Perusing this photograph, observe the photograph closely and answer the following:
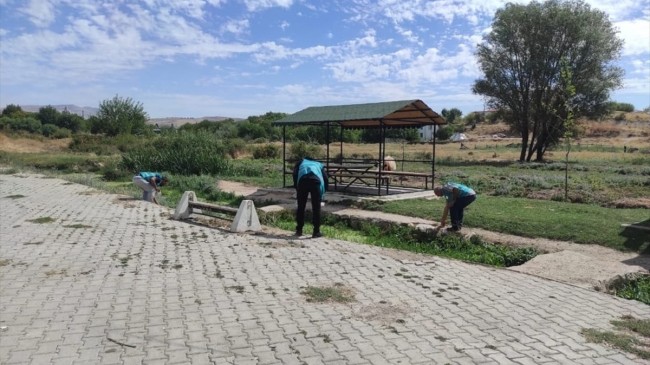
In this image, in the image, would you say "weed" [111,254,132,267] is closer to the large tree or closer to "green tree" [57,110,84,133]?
the large tree

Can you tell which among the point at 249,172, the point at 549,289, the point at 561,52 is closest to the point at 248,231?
the point at 549,289

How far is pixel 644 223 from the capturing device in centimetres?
977

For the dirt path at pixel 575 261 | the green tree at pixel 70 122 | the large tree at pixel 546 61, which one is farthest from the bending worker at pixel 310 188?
the green tree at pixel 70 122

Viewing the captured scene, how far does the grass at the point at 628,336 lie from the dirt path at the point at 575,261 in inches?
52.4

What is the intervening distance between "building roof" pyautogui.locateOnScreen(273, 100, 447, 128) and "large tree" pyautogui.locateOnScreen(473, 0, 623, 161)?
20.0 m

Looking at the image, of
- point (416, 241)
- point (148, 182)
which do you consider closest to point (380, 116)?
point (416, 241)

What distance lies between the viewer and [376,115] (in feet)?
47.7

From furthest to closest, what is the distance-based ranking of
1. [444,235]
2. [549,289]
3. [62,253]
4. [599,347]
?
[444,235] → [62,253] → [549,289] → [599,347]

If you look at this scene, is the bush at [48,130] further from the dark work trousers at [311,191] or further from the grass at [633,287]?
the grass at [633,287]

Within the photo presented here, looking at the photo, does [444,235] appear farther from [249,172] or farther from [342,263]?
[249,172]

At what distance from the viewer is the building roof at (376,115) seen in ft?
48.0

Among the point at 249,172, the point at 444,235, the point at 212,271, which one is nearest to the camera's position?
the point at 212,271

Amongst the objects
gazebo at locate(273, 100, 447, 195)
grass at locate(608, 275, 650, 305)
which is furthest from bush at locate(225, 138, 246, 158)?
grass at locate(608, 275, 650, 305)

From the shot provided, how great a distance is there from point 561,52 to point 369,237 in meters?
29.7
